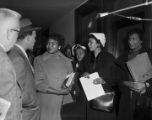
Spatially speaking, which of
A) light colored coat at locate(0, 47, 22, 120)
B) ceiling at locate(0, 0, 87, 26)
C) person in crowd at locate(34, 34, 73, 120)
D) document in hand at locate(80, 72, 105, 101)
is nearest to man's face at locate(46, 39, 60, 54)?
person in crowd at locate(34, 34, 73, 120)

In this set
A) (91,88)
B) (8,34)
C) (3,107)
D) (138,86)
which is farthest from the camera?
(91,88)

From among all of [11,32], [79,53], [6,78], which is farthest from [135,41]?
[6,78]

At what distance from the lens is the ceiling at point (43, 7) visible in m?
5.66

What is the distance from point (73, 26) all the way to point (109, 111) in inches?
127

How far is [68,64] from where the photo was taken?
3.40 meters

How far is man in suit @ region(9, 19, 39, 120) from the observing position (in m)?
2.14

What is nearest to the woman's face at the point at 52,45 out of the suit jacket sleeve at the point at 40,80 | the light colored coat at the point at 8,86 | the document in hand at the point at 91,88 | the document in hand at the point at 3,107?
the suit jacket sleeve at the point at 40,80

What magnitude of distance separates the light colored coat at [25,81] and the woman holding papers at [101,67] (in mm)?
839

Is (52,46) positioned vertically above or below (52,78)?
above

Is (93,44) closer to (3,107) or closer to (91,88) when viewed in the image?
(91,88)

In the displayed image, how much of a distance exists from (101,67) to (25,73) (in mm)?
1067

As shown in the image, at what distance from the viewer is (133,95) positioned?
2971mm

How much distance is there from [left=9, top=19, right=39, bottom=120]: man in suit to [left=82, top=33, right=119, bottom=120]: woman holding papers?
2.73 ft

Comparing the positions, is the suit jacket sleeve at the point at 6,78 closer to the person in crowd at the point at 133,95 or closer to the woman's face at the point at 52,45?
the person in crowd at the point at 133,95
